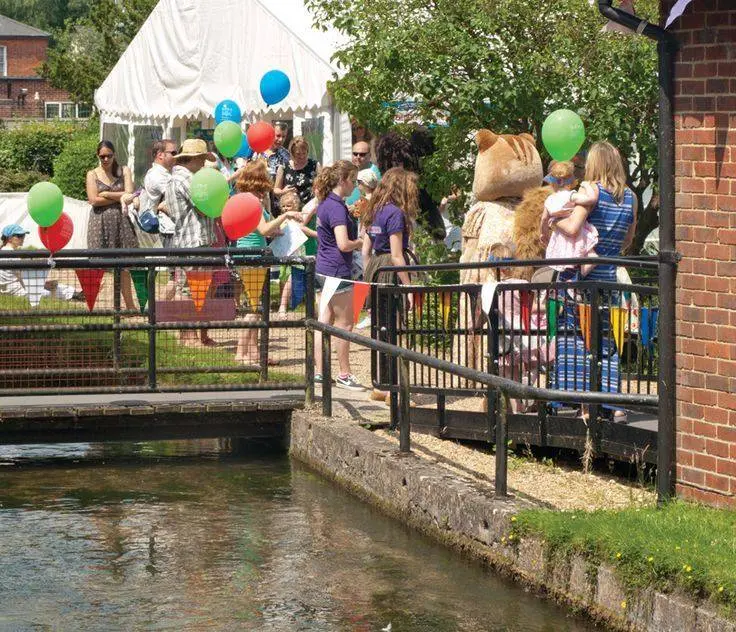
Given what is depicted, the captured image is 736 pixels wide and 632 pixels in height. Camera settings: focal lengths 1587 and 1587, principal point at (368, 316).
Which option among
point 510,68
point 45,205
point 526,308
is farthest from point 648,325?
point 510,68

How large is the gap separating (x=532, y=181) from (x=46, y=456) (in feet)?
13.5

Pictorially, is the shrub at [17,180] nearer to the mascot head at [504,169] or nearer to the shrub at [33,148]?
the shrub at [33,148]

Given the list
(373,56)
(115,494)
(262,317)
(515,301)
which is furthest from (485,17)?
(115,494)

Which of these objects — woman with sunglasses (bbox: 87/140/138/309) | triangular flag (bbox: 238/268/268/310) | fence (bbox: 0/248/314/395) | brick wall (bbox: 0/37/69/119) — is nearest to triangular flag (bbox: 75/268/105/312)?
fence (bbox: 0/248/314/395)

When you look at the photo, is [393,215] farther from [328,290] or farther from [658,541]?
[658,541]

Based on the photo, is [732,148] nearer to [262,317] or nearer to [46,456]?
[262,317]

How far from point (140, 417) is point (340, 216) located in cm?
242

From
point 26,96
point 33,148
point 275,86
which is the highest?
point 26,96

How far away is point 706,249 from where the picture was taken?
24.8 ft

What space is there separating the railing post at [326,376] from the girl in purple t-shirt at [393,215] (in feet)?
3.48

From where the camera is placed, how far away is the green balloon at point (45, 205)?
40.8 ft

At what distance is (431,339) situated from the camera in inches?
435

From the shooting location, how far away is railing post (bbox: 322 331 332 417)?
35.8 ft

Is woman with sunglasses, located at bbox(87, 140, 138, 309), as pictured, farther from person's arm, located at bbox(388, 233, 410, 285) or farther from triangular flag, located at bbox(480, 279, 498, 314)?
triangular flag, located at bbox(480, 279, 498, 314)
